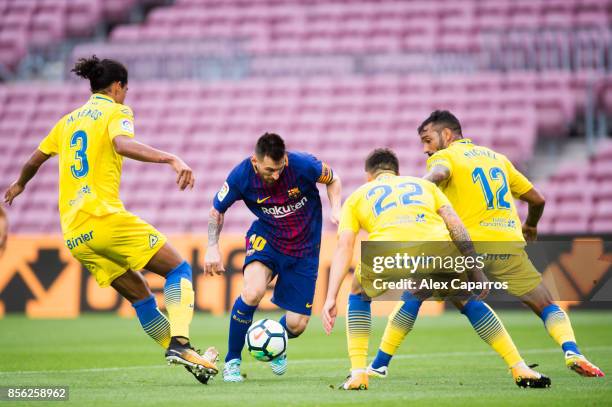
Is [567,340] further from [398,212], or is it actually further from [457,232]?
[398,212]

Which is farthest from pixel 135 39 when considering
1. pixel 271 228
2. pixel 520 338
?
pixel 271 228

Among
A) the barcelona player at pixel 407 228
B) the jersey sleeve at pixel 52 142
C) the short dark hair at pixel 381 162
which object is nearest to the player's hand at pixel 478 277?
the barcelona player at pixel 407 228

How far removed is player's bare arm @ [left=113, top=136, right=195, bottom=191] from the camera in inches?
242

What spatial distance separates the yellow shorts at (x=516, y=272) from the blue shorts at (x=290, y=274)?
4.60ft

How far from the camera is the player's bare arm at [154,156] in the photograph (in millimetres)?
6156

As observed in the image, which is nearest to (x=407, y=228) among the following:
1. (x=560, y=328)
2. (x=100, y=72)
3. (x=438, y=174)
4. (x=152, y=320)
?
(x=438, y=174)

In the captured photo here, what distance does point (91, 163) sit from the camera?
266 inches

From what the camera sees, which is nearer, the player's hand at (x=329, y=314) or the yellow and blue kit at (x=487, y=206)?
the player's hand at (x=329, y=314)

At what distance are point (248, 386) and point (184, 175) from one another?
157 centimetres

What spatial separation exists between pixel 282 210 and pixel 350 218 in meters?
1.16

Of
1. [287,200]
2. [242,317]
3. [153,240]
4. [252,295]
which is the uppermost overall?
[287,200]

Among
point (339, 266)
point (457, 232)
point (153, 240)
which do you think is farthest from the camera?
point (153, 240)

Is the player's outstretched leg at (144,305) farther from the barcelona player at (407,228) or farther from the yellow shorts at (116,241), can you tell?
the barcelona player at (407,228)

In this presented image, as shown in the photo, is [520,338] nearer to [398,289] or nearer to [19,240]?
[398,289]
